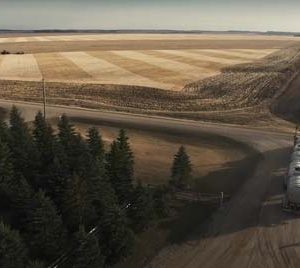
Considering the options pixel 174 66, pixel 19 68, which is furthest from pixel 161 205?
pixel 19 68

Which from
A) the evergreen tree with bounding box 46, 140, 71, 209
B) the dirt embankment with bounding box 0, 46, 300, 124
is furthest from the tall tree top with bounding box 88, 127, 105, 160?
the dirt embankment with bounding box 0, 46, 300, 124

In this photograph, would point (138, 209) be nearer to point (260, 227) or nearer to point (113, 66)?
point (260, 227)

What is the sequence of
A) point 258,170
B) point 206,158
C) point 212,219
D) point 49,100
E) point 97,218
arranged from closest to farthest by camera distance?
1. point 97,218
2. point 212,219
3. point 258,170
4. point 206,158
5. point 49,100

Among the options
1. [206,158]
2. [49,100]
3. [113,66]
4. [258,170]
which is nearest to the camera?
[258,170]

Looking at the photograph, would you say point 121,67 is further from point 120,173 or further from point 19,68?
point 120,173

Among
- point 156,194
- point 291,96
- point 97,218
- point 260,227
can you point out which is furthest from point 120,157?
point 291,96

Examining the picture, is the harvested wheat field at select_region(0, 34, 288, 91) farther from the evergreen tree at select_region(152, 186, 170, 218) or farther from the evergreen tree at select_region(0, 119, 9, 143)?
the evergreen tree at select_region(152, 186, 170, 218)

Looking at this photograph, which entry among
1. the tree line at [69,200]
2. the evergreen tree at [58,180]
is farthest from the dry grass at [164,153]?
the evergreen tree at [58,180]
